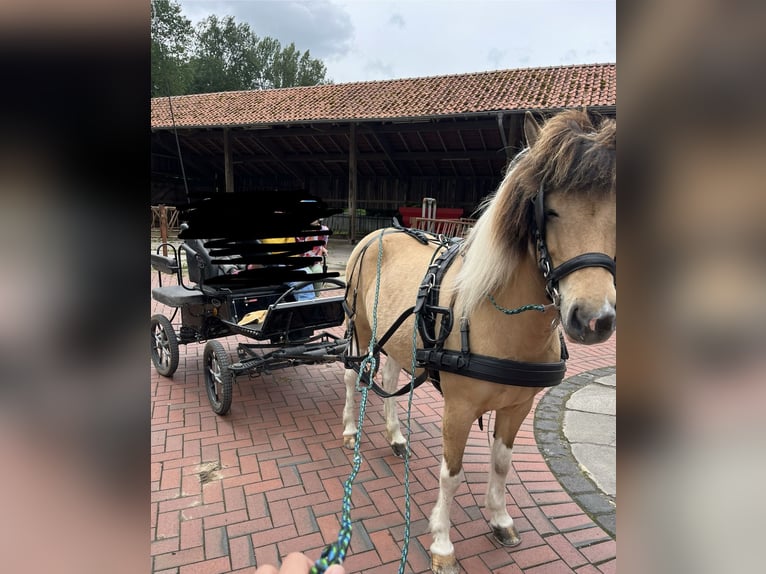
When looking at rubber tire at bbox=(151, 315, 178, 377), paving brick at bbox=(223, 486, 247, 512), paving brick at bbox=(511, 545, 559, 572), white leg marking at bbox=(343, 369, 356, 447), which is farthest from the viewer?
rubber tire at bbox=(151, 315, 178, 377)

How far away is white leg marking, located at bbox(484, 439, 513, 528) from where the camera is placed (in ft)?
7.96

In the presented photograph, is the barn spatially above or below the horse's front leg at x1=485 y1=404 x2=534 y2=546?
above

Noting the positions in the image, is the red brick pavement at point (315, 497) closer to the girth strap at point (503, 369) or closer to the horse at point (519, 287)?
the horse at point (519, 287)

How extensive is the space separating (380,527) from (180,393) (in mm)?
2668

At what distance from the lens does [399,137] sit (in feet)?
48.2

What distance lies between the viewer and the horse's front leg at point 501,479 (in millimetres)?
2396

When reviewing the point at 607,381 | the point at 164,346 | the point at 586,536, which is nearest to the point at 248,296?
the point at 164,346

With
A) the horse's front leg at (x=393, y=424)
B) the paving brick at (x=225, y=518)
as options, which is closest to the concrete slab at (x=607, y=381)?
the horse's front leg at (x=393, y=424)


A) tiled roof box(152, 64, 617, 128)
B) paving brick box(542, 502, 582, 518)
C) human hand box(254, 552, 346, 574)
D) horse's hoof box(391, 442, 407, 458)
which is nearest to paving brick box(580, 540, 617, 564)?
paving brick box(542, 502, 582, 518)

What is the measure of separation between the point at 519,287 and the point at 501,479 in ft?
4.04

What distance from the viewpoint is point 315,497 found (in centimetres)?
277

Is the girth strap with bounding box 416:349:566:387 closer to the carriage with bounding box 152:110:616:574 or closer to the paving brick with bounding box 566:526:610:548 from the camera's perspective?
the carriage with bounding box 152:110:616:574
